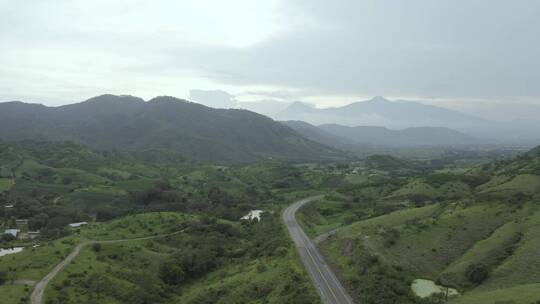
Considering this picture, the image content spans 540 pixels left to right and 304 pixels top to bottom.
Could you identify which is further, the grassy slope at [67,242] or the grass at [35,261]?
the grassy slope at [67,242]

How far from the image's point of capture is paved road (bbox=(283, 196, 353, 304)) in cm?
5003

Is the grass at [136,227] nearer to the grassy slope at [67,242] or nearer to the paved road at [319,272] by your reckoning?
the grassy slope at [67,242]

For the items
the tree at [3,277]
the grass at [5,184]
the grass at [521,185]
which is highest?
the grass at [521,185]

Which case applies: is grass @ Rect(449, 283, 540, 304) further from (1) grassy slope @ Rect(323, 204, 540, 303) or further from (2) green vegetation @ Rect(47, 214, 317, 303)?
(2) green vegetation @ Rect(47, 214, 317, 303)

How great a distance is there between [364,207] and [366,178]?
2884 inches

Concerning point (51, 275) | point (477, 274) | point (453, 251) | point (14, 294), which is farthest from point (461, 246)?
point (14, 294)

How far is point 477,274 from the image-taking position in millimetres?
48094

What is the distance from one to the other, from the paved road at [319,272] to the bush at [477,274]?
13.9 meters

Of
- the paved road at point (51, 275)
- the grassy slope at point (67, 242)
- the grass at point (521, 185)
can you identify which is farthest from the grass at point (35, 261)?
the grass at point (521, 185)

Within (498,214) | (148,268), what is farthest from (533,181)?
(148,268)

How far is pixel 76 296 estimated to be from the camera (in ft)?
200

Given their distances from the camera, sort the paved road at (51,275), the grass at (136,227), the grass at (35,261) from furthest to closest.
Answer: the grass at (136,227) < the grass at (35,261) < the paved road at (51,275)

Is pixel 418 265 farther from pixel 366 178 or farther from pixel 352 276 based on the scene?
pixel 366 178

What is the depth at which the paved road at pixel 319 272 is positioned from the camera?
164ft
